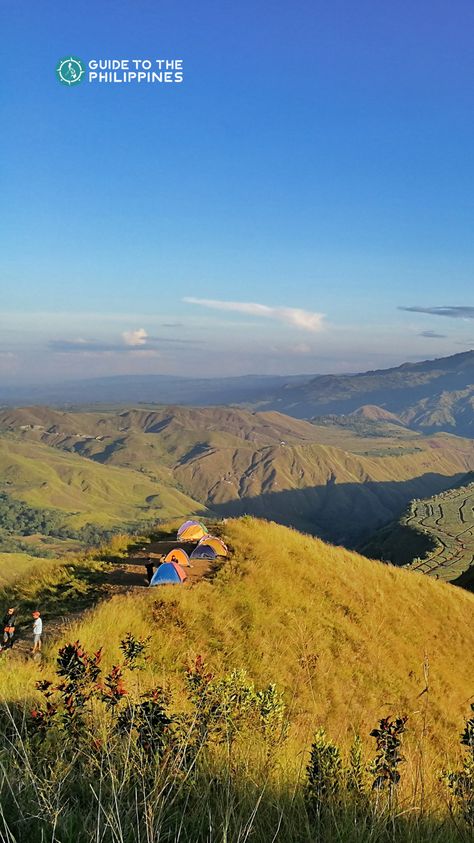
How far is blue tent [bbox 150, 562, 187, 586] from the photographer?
1820 cm

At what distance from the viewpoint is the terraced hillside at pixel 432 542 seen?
104044mm

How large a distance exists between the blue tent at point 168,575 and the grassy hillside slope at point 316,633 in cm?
78

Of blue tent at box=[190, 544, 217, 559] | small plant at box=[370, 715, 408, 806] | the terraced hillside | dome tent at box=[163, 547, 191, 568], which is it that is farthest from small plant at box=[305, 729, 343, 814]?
the terraced hillside

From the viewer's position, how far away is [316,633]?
58.3ft

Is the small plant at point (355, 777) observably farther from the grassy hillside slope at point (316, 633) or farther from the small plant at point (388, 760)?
the grassy hillside slope at point (316, 633)

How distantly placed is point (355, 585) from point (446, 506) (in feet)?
627

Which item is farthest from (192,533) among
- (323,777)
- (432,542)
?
(432,542)

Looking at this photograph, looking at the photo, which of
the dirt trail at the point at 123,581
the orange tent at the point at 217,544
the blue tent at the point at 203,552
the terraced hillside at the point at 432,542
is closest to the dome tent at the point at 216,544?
the orange tent at the point at 217,544

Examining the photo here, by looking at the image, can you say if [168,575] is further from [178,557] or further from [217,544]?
[217,544]

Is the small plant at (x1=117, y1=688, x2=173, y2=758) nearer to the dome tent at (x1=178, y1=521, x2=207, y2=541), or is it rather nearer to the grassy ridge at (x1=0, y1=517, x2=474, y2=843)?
the grassy ridge at (x1=0, y1=517, x2=474, y2=843)

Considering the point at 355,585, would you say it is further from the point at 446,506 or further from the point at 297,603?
the point at 446,506

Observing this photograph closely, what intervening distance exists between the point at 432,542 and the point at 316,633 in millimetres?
122863

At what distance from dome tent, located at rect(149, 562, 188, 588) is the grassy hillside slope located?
0.78 meters

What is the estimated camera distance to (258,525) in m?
26.6
